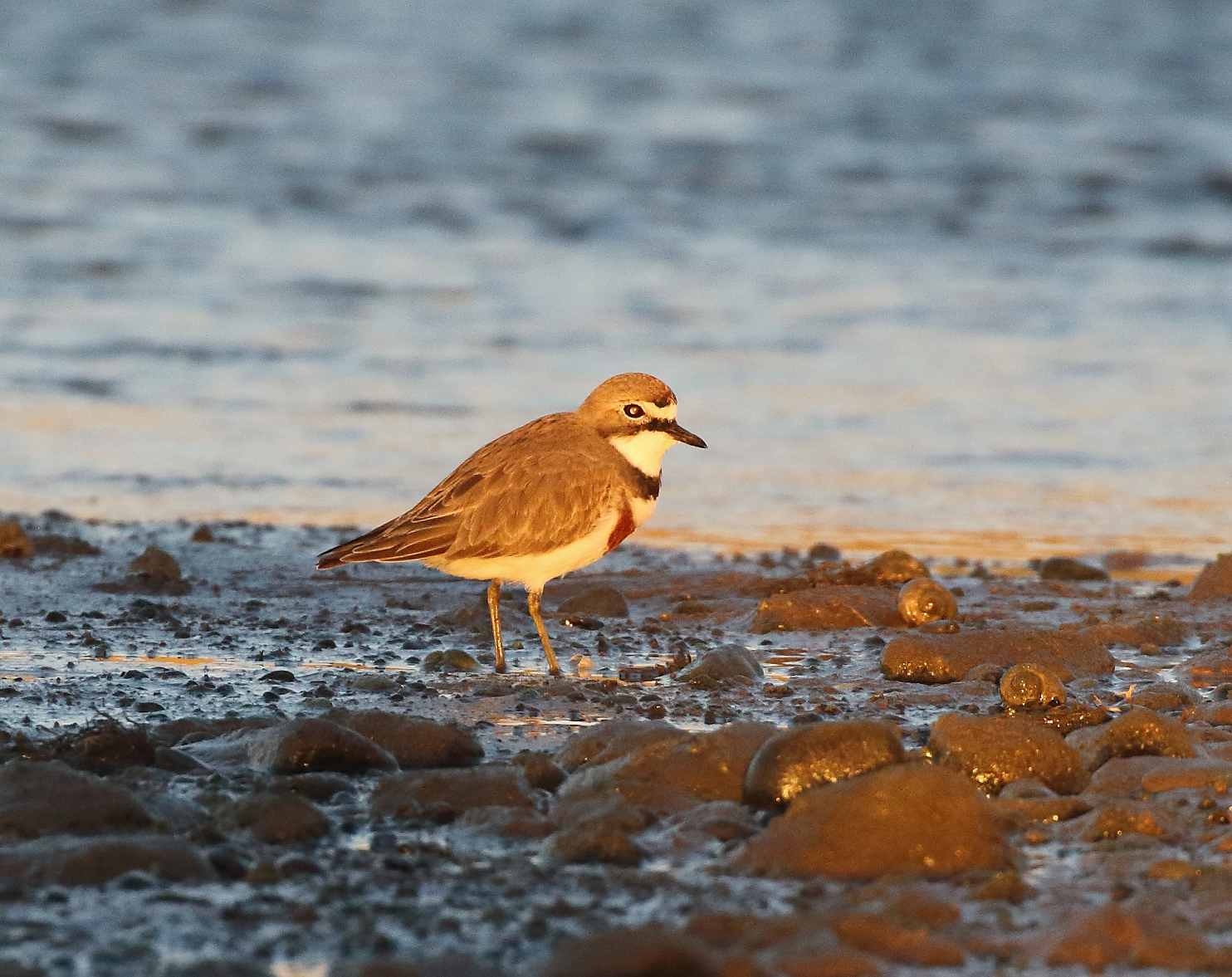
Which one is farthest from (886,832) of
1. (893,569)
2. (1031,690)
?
(893,569)

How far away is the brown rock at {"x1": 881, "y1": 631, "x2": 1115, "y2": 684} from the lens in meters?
6.79

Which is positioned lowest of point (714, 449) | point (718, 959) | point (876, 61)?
point (718, 959)

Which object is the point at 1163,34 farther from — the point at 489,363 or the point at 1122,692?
the point at 1122,692

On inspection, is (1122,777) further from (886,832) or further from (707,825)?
(707,825)

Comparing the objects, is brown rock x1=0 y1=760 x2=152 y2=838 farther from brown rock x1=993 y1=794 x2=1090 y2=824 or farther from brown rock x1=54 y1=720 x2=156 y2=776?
brown rock x1=993 y1=794 x2=1090 y2=824

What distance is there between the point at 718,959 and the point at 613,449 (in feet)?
12.3

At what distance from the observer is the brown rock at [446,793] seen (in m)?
5.05

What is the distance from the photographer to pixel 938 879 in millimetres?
4547

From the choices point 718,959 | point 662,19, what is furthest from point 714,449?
point 662,19

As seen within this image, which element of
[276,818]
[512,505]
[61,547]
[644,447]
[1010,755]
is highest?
[644,447]

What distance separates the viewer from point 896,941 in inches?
160

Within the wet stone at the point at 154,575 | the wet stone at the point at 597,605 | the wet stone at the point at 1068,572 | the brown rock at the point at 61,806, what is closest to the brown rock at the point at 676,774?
the brown rock at the point at 61,806

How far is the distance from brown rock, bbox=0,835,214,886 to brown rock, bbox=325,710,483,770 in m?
1.14

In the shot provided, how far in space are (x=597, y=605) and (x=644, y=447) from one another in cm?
89
